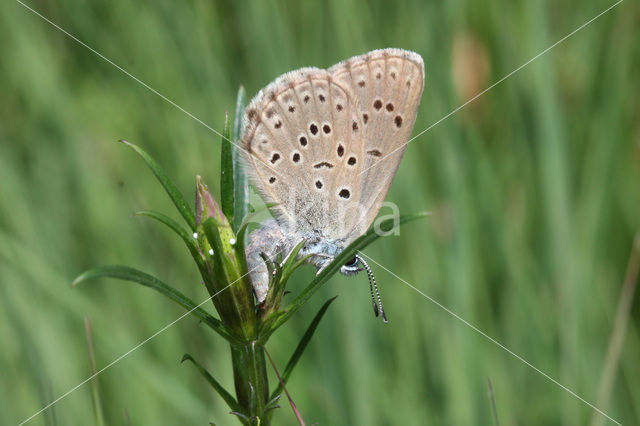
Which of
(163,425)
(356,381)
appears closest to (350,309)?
(356,381)

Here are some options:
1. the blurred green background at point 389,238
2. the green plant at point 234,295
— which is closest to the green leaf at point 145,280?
the green plant at point 234,295

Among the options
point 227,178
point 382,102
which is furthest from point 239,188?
point 382,102

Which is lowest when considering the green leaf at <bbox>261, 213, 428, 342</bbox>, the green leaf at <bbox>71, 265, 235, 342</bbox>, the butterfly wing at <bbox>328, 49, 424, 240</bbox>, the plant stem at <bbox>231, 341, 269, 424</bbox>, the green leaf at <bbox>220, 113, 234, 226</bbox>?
the plant stem at <bbox>231, 341, 269, 424</bbox>

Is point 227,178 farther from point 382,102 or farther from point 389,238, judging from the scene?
point 389,238

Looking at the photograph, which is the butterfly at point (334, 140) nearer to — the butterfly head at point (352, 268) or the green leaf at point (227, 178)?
the butterfly head at point (352, 268)

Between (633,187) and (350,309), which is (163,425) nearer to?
(350,309)

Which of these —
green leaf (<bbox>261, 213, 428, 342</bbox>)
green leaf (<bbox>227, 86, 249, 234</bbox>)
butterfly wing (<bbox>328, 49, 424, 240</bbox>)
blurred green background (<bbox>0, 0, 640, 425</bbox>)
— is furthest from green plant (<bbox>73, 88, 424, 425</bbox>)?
blurred green background (<bbox>0, 0, 640, 425</bbox>)

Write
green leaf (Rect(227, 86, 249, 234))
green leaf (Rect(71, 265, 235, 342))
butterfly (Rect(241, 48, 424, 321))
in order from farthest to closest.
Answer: butterfly (Rect(241, 48, 424, 321))
green leaf (Rect(227, 86, 249, 234))
green leaf (Rect(71, 265, 235, 342))

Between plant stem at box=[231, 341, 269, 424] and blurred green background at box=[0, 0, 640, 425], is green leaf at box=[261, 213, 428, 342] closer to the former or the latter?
plant stem at box=[231, 341, 269, 424]
